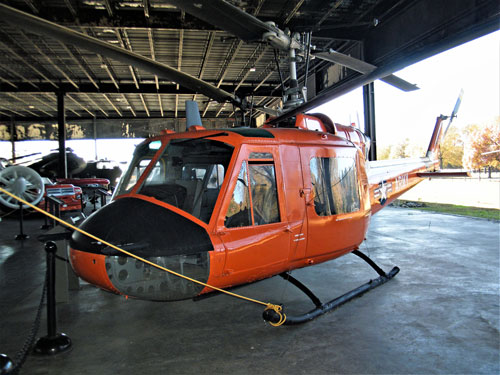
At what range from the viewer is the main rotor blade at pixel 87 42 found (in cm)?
283

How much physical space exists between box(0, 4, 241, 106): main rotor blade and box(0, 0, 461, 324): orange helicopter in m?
0.01

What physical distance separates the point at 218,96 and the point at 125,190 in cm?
215

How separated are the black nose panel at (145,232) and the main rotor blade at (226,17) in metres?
1.65

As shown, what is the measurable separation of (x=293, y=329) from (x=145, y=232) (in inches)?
70.2

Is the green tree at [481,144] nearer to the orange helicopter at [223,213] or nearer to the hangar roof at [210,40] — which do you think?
the hangar roof at [210,40]

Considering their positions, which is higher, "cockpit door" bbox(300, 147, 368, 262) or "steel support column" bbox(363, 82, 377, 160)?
"steel support column" bbox(363, 82, 377, 160)

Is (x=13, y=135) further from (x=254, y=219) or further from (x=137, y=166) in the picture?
(x=254, y=219)

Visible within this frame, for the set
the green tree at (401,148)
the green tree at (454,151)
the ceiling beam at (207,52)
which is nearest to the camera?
the ceiling beam at (207,52)

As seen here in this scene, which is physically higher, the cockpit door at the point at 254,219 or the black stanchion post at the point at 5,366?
the cockpit door at the point at 254,219

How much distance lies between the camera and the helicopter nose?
2.61 m

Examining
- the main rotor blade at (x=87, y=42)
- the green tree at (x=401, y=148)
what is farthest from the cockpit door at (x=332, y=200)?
the green tree at (x=401, y=148)

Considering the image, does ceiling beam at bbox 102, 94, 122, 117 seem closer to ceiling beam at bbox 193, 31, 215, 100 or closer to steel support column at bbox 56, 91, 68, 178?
steel support column at bbox 56, 91, 68, 178

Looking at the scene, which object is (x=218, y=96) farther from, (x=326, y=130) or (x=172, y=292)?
(x=172, y=292)

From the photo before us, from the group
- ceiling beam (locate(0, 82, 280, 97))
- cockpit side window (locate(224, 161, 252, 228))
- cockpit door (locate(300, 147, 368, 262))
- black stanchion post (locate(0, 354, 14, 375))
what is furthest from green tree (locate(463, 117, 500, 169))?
black stanchion post (locate(0, 354, 14, 375))
